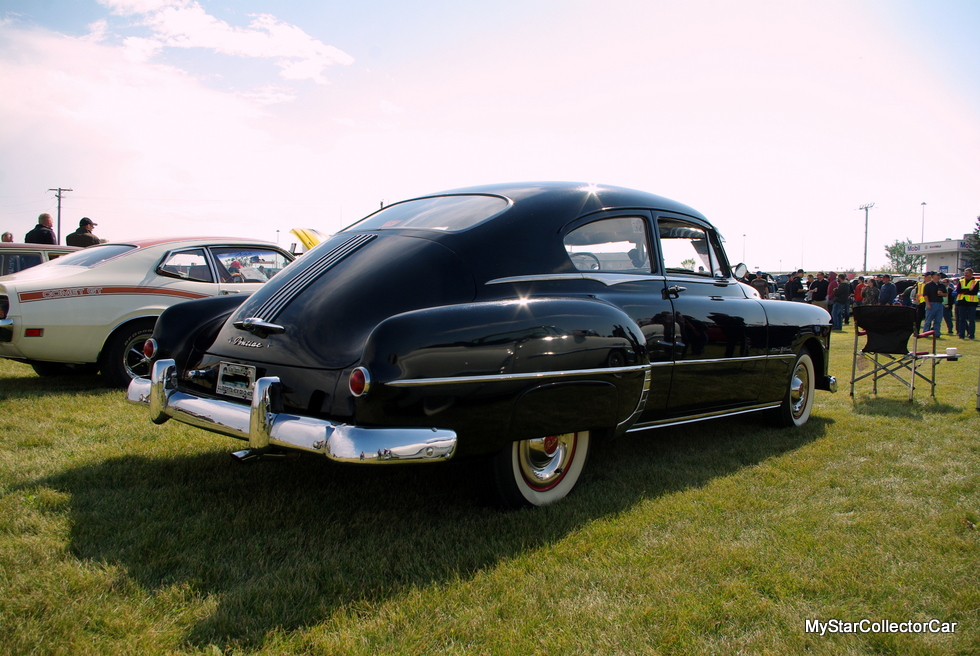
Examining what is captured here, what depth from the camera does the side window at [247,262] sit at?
6934 millimetres

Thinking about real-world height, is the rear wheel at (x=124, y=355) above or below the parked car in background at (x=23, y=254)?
below

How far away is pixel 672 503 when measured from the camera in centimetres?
331

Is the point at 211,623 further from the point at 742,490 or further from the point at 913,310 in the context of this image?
the point at 913,310

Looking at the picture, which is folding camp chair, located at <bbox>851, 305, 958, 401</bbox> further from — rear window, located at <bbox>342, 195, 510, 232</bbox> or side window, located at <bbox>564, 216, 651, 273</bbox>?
rear window, located at <bbox>342, 195, 510, 232</bbox>

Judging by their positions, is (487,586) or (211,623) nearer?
(211,623)

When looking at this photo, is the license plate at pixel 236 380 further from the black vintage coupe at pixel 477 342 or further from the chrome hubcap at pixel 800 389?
the chrome hubcap at pixel 800 389

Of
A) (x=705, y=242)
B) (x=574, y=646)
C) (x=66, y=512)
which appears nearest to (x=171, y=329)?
(x=66, y=512)

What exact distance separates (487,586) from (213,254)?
5634 millimetres

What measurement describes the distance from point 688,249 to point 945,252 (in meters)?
75.8

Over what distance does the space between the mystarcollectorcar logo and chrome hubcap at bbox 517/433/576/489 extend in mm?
1297

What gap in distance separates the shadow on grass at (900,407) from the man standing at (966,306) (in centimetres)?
1006

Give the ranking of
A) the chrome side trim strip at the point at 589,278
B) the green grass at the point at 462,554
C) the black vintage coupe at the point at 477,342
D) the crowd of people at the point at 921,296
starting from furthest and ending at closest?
the crowd of people at the point at 921,296
the chrome side trim strip at the point at 589,278
the black vintage coupe at the point at 477,342
the green grass at the point at 462,554

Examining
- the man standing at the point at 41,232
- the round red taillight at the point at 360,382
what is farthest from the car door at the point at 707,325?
the man standing at the point at 41,232

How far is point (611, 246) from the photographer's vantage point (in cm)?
386
